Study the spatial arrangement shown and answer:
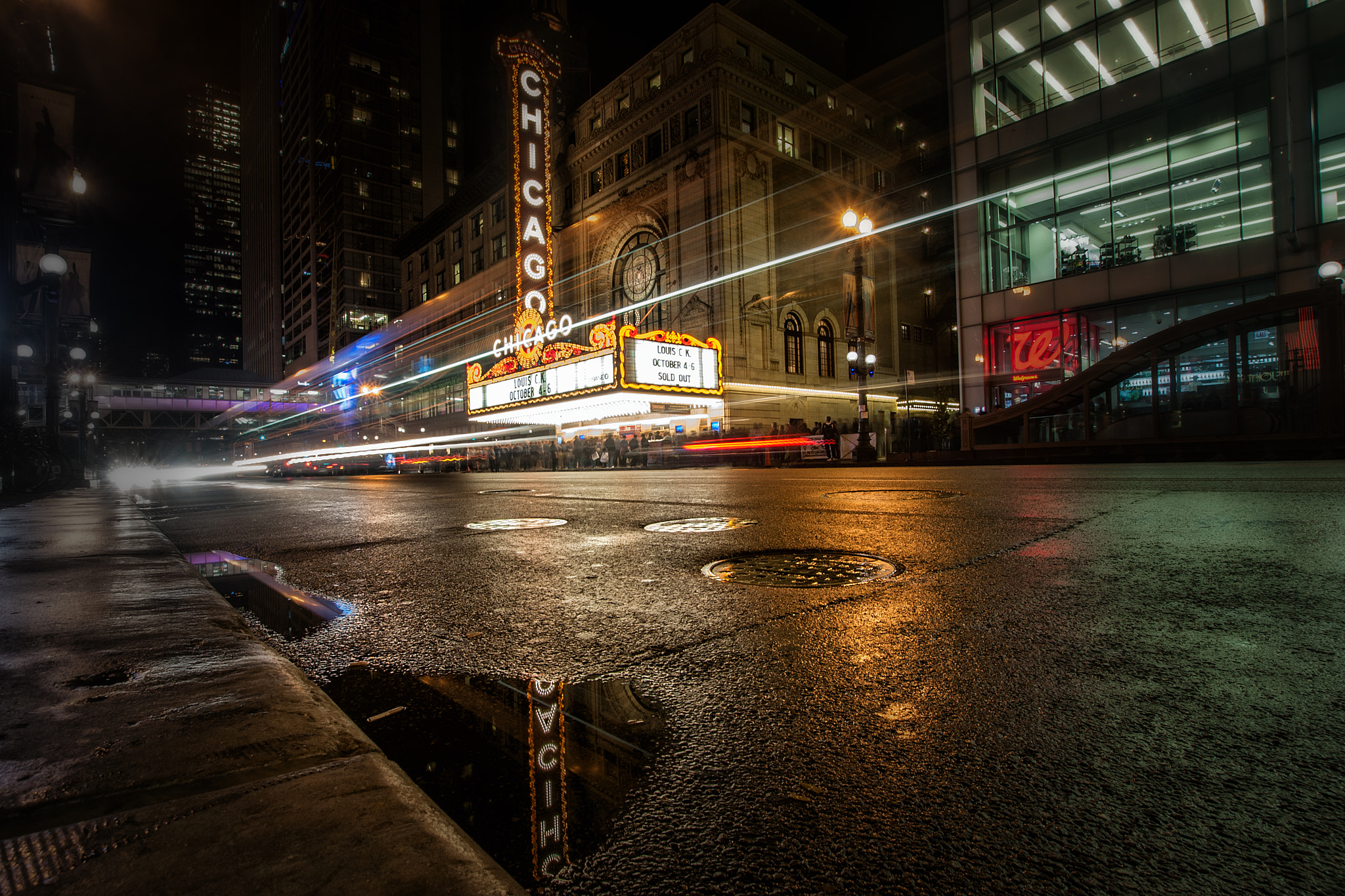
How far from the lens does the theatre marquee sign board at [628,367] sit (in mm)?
27406

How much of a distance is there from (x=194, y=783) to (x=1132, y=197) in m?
26.3

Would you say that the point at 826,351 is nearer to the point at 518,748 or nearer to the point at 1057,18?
the point at 1057,18

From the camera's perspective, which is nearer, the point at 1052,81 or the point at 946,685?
the point at 946,685

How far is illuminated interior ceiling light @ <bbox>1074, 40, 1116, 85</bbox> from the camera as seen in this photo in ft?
69.2

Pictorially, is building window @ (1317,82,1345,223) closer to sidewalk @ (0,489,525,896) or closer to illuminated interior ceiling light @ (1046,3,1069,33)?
illuminated interior ceiling light @ (1046,3,1069,33)

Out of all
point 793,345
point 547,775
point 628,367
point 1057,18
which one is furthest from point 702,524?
point 793,345

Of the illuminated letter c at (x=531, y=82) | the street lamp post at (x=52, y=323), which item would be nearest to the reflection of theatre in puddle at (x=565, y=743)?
the street lamp post at (x=52, y=323)

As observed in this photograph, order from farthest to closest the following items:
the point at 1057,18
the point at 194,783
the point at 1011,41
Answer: the point at 1011,41 < the point at 1057,18 < the point at 194,783

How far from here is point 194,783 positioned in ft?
3.48

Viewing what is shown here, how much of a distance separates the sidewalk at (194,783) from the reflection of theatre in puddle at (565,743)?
20 cm

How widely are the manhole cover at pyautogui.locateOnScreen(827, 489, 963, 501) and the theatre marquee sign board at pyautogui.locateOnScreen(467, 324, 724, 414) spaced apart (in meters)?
19.8

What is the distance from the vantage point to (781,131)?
35.1 meters

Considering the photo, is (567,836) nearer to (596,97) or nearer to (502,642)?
(502,642)

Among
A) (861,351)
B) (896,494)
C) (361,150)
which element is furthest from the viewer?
(361,150)
